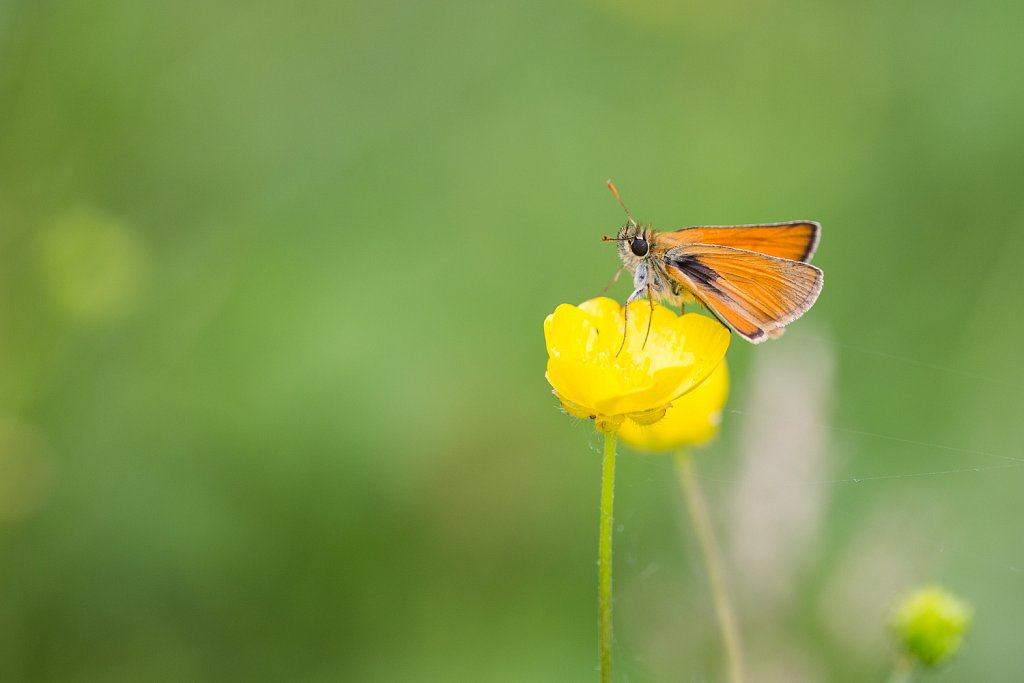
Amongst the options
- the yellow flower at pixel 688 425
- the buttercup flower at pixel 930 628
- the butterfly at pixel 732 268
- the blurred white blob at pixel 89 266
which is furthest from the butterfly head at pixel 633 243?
the blurred white blob at pixel 89 266

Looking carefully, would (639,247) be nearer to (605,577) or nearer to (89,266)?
(605,577)

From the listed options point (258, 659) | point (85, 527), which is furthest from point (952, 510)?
point (85, 527)

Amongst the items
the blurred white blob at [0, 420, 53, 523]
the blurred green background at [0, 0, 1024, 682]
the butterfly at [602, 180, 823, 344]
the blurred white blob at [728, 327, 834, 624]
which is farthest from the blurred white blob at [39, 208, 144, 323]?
the blurred white blob at [728, 327, 834, 624]

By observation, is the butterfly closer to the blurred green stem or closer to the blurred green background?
the blurred green background

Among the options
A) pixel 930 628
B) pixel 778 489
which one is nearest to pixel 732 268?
pixel 778 489

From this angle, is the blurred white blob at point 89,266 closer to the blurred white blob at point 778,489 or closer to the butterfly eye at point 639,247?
the butterfly eye at point 639,247
